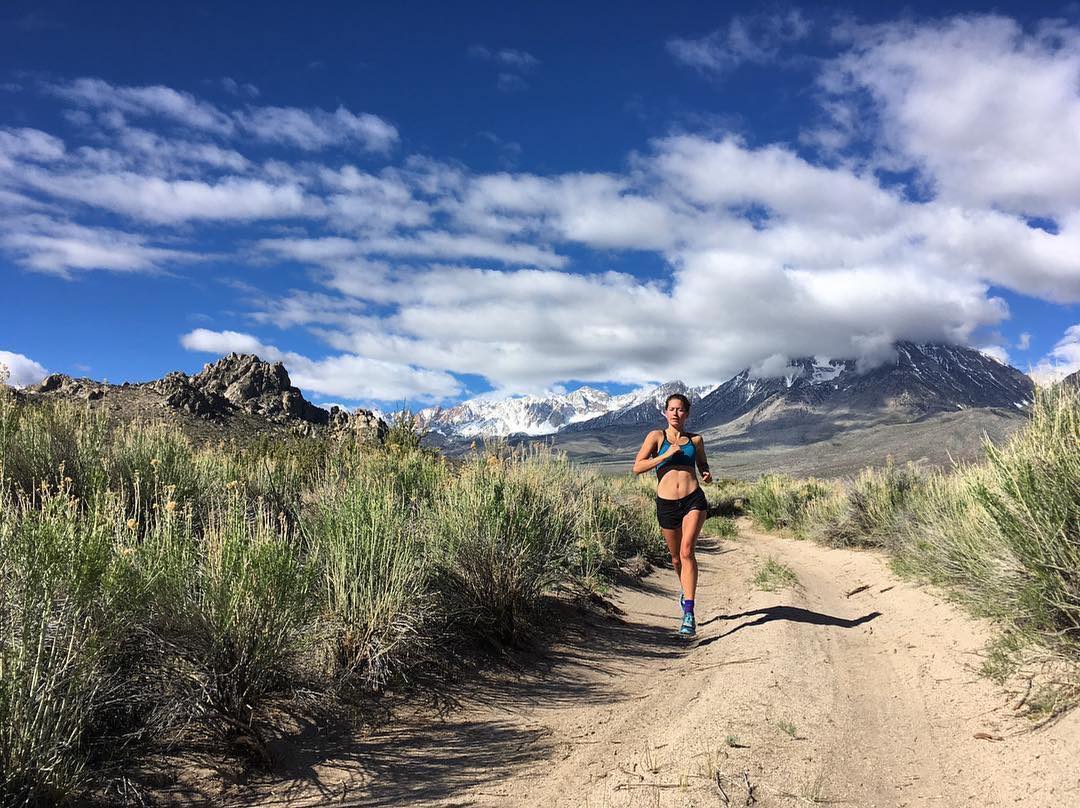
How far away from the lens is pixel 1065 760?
10.5ft

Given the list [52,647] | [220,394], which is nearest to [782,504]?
[52,647]

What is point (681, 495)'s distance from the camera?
6.38 meters

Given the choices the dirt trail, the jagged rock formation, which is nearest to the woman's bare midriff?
the dirt trail

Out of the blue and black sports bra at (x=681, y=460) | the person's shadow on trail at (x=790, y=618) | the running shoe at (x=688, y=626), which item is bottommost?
Result: the person's shadow on trail at (x=790, y=618)

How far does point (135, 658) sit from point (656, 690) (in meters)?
3.54

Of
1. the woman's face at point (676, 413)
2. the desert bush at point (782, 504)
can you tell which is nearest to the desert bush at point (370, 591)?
the woman's face at point (676, 413)

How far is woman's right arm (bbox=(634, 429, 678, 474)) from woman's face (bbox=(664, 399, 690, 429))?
0.20 meters

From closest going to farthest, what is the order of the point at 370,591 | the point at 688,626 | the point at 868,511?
the point at 370,591 → the point at 688,626 → the point at 868,511

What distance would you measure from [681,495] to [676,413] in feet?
2.81

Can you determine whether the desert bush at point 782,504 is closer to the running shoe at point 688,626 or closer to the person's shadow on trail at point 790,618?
the person's shadow on trail at point 790,618

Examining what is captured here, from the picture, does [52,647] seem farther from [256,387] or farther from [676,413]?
[256,387]

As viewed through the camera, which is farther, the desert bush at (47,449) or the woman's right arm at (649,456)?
the desert bush at (47,449)

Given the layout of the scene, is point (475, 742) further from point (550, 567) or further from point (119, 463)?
point (119, 463)

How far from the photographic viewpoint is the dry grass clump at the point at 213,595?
2822 millimetres
